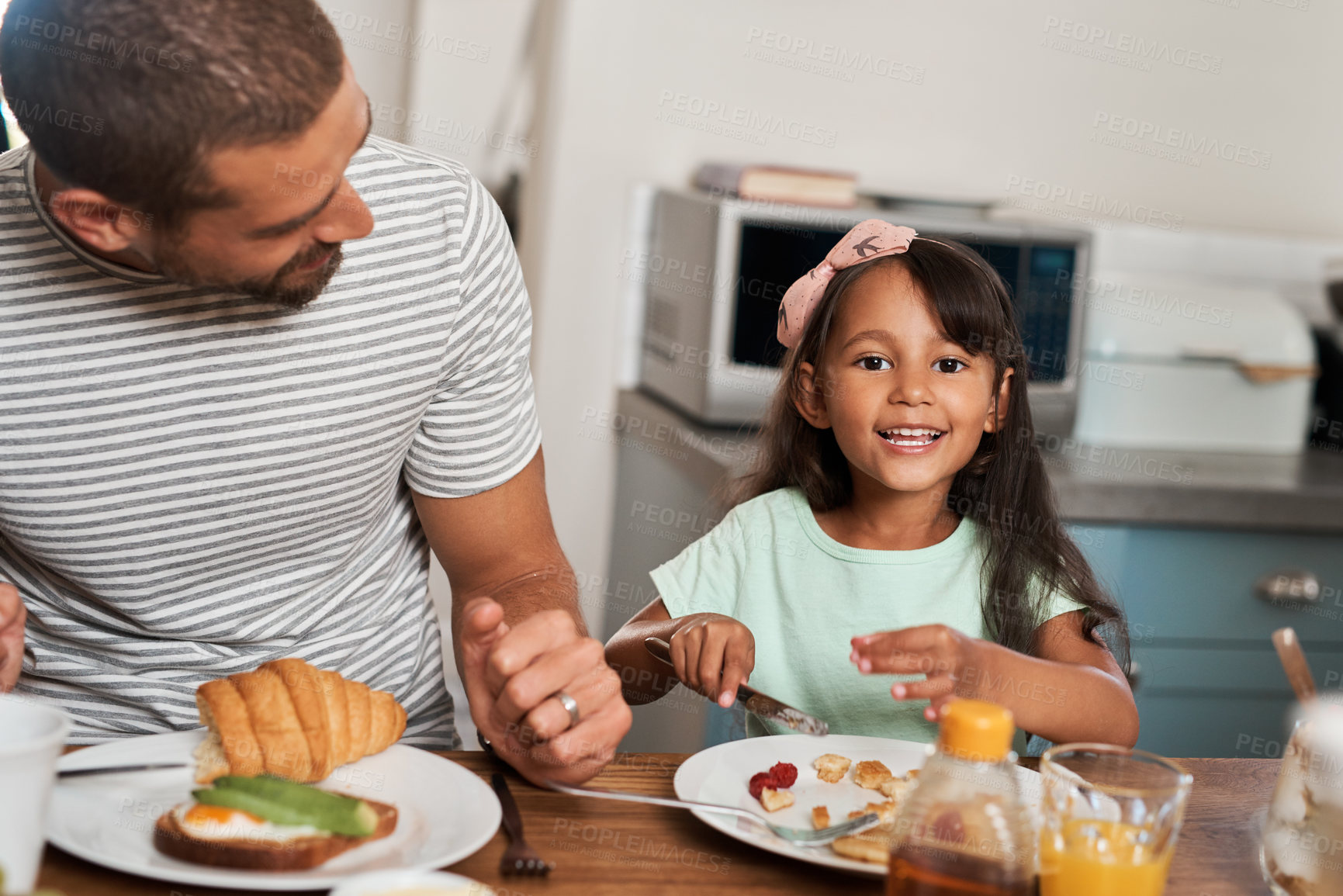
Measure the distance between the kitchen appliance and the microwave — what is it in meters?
0.08

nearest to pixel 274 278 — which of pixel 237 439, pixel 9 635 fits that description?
pixel 237 439

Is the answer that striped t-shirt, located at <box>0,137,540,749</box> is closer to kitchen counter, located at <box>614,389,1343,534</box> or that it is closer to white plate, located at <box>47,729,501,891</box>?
white plate, located at <box>47,729,501,891</box>

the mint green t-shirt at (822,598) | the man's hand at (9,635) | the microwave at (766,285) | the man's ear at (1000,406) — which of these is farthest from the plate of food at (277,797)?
the microwave at (766,285)

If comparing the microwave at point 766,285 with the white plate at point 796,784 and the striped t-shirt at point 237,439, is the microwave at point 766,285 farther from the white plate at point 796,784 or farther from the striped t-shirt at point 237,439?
the white plate at point 796,784

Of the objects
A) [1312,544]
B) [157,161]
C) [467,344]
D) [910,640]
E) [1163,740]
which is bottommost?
[1163,740]

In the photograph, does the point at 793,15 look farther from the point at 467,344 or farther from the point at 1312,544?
the point at 467,344

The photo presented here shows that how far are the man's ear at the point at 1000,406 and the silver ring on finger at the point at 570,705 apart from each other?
0.63 metres

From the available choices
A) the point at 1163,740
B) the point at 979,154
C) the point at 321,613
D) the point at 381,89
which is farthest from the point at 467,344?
the point at 381,89

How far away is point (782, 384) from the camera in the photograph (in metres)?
1.42

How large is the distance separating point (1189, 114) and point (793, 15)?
937 millimetres

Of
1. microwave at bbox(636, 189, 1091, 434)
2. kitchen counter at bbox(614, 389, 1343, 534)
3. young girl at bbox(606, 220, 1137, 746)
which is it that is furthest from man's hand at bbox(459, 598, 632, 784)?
microwave at bbox(636, 189, 1091, 434)

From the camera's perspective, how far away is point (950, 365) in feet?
4.16

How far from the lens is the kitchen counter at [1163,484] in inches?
79.2

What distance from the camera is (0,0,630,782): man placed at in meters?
0.85
